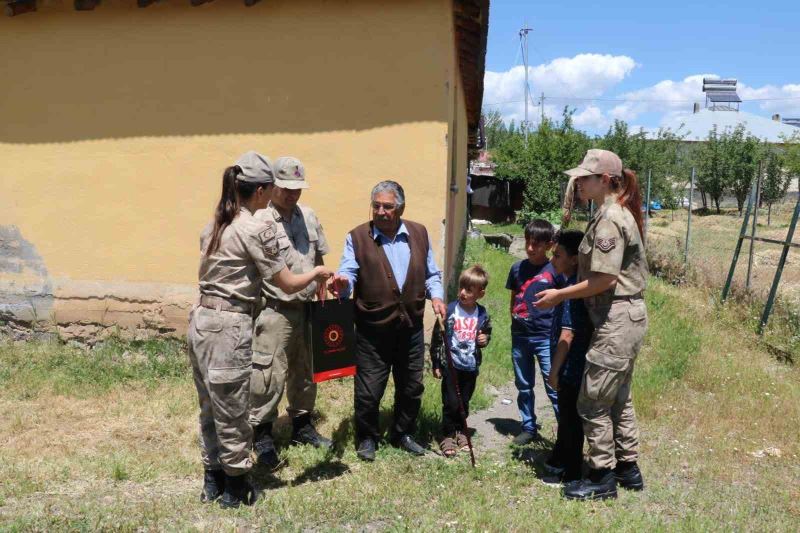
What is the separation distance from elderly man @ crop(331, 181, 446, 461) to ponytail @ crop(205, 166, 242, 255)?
84 cm

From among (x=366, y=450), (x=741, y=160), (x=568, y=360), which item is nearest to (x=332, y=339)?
(x=366, y=450)

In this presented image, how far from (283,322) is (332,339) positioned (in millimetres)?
326

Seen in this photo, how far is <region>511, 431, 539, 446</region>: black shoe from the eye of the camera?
458cm

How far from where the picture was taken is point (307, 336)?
4.36 m

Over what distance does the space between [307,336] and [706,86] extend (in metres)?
60.9

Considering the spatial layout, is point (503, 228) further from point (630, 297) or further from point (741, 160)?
point (630, 297)

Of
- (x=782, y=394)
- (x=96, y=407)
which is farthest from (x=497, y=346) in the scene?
(x=96, y=407)

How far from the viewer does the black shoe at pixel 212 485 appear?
3.52 m

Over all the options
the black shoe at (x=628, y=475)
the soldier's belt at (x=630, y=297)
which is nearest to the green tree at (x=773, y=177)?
the black shoe at (x=628, y=475)

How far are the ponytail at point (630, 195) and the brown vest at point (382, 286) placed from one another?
4.12ft

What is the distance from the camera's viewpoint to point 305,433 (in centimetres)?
446

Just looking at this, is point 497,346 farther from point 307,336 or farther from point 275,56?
point 275,56

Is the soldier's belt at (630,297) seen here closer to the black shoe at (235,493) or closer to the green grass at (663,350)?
the green grass at (663,350)

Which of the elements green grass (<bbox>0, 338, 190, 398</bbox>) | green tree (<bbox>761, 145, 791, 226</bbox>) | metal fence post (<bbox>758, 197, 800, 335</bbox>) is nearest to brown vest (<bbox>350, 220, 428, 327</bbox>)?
green grass (<bbox>0, 338, 190, 398</bbox>)
